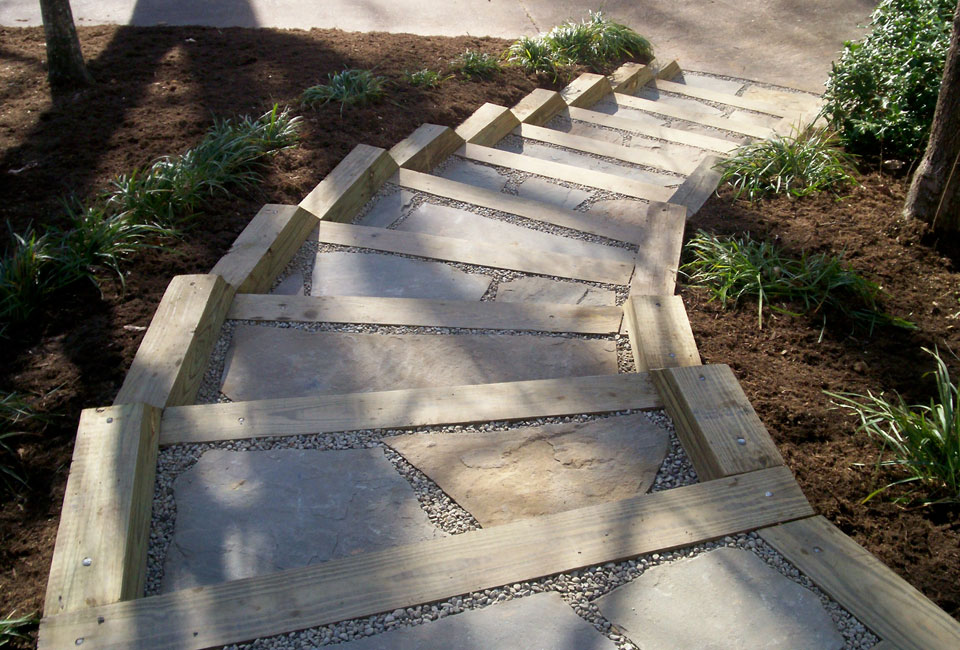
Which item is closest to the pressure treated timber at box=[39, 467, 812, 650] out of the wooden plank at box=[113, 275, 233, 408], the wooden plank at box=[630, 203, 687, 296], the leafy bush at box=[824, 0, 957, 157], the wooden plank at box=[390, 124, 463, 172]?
the wooden plank at box=[113, 275, 233, 408]

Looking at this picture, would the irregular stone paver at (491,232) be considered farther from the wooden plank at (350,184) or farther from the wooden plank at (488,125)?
the wooden plank at (488,125)

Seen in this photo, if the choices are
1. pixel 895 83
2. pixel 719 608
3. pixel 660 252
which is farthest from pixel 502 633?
pixel 895 83

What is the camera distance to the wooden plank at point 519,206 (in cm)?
360

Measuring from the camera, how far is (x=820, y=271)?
282 cm

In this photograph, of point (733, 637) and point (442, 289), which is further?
point (442, 289)

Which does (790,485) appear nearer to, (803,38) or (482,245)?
(482,245)

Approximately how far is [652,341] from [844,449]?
26.1 inches

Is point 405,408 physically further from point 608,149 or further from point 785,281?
point 608,149

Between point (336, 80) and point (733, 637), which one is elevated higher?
point (336, 80)

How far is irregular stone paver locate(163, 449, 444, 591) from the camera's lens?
183cm

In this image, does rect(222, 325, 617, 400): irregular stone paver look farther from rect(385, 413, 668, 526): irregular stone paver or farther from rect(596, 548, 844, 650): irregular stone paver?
rect(596, 548, 844, 650): irregular stone paver

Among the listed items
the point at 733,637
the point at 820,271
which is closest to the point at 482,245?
the point at 820,271

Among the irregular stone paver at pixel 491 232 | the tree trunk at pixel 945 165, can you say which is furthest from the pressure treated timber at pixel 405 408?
the tree trunk at pixel 945 165

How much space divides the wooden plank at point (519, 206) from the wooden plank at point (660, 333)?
2.84 ft
